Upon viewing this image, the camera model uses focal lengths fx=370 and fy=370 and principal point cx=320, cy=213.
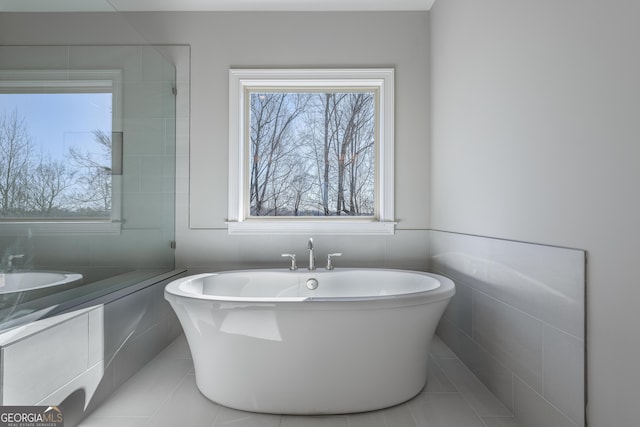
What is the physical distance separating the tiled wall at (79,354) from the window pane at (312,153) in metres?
1.18

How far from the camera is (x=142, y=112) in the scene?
244 centimetres

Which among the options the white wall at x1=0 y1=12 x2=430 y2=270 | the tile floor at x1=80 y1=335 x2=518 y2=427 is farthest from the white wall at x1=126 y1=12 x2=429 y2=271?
the tile floor at x1=80 y1=335 x2=518 y2=427

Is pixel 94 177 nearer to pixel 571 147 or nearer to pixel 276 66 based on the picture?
pixel 276 66

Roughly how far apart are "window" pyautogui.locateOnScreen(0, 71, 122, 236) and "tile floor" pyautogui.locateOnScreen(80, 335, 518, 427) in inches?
34.7

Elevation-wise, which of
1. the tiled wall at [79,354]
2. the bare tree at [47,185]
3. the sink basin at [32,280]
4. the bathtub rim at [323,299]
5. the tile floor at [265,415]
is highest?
the bare tree at [47,185]

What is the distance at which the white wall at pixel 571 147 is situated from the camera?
108cm

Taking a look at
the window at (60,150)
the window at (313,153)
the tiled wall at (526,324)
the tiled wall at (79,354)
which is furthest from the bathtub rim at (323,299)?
the window at (313,153)

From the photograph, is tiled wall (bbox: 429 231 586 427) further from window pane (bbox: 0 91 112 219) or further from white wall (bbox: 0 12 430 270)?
window pane (bbox: 0 91 112 219)

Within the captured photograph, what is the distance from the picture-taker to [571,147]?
131 centimetres

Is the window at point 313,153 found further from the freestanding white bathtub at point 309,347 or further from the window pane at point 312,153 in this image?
the freestanding white bathtub at point 309,347

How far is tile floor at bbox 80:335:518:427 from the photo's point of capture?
162cm

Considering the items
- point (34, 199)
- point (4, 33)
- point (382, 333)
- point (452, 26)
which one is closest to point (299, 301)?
point (382, 333)

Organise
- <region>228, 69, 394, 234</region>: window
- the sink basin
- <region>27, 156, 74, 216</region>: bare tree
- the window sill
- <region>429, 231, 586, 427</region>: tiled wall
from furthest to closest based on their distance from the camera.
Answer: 1. <region>228, 69, 394, 234</region>: window
2. the window sill
3. <region>27, 156, 74, 216</region>: bare tree
4. the sink basin
5. <region>429, 231, 586, 427</region>: tiled wall

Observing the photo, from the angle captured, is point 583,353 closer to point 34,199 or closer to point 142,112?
point 34,199
